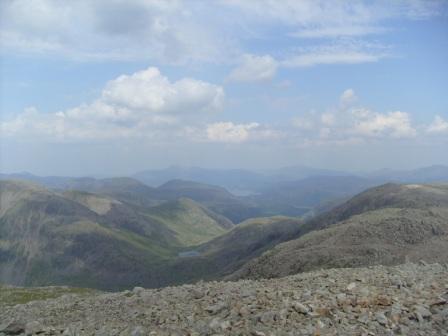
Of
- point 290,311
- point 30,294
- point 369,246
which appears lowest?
point 30,294

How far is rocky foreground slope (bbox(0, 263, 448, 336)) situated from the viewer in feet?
61.5

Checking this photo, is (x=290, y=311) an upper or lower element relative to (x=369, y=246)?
upper

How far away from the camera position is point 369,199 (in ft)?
538

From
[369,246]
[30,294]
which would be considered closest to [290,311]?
[369,246]

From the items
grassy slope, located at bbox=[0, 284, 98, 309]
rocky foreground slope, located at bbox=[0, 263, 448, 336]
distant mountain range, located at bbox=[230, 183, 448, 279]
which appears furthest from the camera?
grassy slope, located at bbox=[0, 284, 98, 309]

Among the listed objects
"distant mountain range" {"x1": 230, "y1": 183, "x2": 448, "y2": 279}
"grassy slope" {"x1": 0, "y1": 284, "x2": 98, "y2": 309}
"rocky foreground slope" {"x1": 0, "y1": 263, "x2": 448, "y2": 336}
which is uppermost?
"rocky foreground slope" {"x1": 0, "y1": 263, "x2": 448, "y2": 336}

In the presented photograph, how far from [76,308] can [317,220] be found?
154 meters

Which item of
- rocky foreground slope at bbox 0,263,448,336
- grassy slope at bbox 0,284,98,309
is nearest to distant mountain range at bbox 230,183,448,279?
rocky foreground slope at bbox 0,263,448,336

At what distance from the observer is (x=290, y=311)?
67.0 ft

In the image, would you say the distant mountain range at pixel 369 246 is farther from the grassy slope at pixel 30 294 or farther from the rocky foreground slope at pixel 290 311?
the grassy slope at pixel 30 294

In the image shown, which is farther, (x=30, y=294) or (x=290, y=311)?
(x=30, y=294)

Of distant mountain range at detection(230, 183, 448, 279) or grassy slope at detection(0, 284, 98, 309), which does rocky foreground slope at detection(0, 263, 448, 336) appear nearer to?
distant mountain range at detection(230, 183, 448, 279)

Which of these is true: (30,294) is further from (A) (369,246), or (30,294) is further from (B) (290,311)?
(B) (290,311)

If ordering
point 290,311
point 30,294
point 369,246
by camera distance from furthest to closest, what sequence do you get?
point 30,294
point 369,246
point 290,311
